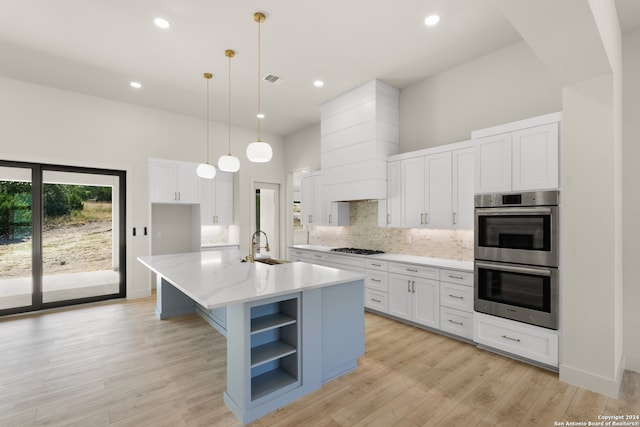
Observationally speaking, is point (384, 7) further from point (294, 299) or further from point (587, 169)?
point (294, 299)

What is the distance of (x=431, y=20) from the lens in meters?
2.89

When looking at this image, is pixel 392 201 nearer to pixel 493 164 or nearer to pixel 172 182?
pixel 493 164

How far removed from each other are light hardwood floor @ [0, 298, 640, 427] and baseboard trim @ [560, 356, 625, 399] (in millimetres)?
54

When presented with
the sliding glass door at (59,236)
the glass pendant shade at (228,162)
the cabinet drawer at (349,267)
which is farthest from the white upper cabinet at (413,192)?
the sliding glass door at (59,236)

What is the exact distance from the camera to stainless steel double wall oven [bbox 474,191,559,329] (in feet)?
8.63

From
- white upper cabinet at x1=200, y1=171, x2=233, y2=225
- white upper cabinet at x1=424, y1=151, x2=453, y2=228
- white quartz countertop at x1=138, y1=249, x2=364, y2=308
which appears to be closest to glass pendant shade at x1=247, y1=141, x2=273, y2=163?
white quartz countertop at x1=138, y1=249, x2=364, y2=308

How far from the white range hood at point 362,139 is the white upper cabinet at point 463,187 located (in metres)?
1.03

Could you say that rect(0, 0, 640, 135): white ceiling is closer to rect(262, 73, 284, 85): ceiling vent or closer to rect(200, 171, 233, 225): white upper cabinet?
rect(262, 73, 284, 85): ceiling vent

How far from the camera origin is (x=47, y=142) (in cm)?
443

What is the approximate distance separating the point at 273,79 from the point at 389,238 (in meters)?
2.90

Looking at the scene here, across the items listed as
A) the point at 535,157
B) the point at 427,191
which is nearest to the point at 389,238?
the point at 427,191

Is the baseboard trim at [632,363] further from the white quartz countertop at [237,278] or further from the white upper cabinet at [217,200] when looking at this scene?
the white upper cabinet at [217,200]

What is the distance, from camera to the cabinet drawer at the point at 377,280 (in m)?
4.05

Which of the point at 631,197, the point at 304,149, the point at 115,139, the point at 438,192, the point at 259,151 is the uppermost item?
the point at 304,149
